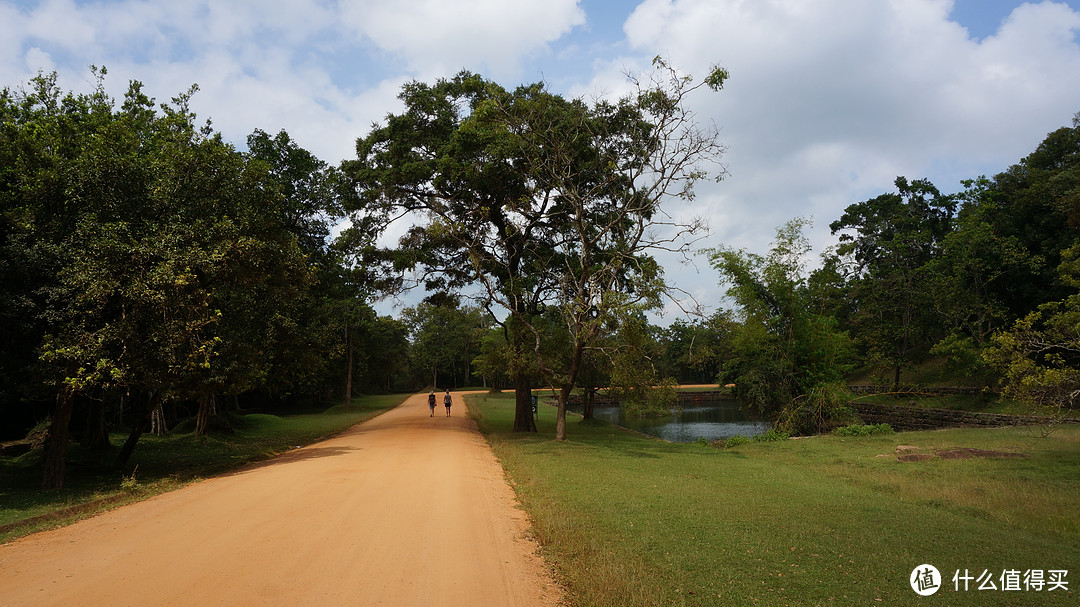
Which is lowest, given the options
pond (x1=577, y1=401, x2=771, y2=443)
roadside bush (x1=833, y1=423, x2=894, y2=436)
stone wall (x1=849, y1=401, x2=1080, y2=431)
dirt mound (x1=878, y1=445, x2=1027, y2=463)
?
pond (x1=577, y1=401, x2=771, y2=443)

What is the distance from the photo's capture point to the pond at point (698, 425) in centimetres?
2856

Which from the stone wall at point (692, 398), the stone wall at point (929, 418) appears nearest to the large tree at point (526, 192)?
the stone wall at point (929, 418)

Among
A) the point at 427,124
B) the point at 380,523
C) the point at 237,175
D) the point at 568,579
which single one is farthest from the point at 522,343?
the point at 568,579

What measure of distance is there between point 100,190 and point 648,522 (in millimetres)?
11970

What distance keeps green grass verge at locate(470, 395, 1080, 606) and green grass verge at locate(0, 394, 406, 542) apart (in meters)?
7.07

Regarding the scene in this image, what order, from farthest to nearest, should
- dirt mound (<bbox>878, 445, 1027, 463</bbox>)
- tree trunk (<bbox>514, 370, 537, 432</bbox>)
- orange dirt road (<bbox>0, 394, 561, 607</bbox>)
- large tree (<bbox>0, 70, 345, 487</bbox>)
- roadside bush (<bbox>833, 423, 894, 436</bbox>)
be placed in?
tree trunk (<bbox>514, 370, 537, 432</bbox>) → roadside bush (<bbox>833, 423, 894, 436</bbox>) → dirt mound (<bbox>878, 445, 1027, 463</bbox>) → large tree (<bbox>0, 70, 345, 487</bbox>) → orange dirt road (<bbox>0, 394, 561, 607</bbox>)

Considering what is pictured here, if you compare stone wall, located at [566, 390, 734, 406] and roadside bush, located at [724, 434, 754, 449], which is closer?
roadside bush, located at [724, 434, 754, 449]

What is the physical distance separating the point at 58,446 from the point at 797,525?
13.6 meters

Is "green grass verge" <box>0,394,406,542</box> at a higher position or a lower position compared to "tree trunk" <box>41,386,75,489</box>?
lower

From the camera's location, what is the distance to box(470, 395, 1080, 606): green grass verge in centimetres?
525

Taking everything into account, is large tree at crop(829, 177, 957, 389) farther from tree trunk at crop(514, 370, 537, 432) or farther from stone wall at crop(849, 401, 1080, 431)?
tree trunk at crop(514, 370, 537, 432)

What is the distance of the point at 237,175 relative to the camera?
13266 millimetres

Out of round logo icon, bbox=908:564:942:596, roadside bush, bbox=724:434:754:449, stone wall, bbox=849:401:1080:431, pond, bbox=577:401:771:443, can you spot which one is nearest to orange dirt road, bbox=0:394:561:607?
round logo icon, bbox=908:564:942:596

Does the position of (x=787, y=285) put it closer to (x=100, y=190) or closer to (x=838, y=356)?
(x=838, y=356)
